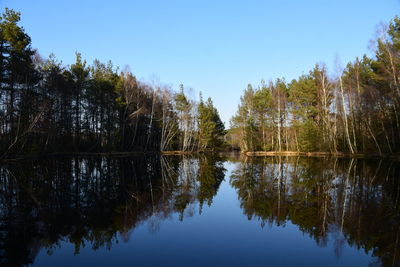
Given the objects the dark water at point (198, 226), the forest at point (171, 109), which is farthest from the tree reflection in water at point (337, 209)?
the forest at point (171, 109)

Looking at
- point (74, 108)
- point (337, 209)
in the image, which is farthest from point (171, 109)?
point (337, 209)

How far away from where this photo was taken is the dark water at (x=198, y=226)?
245 inches

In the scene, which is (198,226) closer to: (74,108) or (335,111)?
(74,108)

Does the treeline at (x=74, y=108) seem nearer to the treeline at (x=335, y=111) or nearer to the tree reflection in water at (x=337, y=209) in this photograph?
the treeline at (x=335, y=111)

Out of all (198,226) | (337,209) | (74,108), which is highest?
(74,108)

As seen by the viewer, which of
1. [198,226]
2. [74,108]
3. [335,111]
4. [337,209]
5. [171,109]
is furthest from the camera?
[171,109]

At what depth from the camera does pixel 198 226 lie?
29.1ft

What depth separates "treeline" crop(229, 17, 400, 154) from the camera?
109ft

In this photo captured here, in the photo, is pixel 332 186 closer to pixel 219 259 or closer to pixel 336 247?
pixel 336 247

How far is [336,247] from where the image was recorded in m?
6.79

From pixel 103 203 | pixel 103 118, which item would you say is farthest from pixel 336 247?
pixel 103 118

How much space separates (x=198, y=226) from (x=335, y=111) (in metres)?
46.2

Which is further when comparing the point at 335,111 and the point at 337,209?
the point at 335,111

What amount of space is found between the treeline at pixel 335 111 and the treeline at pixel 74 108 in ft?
42.4
